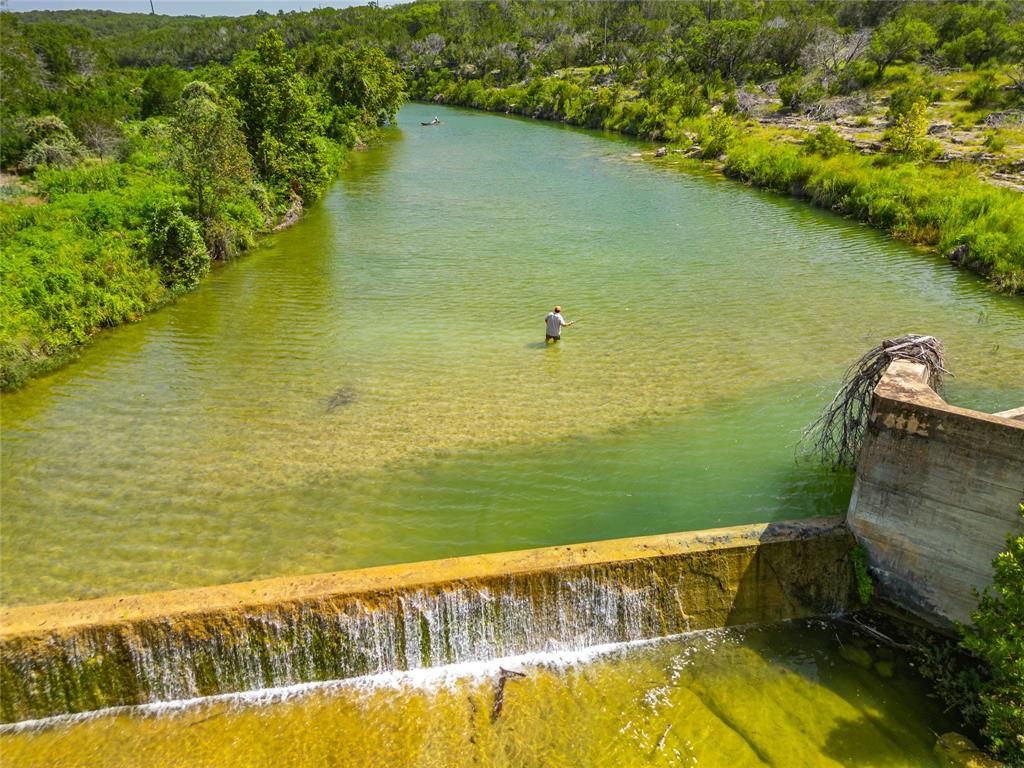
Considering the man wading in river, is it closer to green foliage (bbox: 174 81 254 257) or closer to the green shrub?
green foliage (bbox: 174 81 254 257)

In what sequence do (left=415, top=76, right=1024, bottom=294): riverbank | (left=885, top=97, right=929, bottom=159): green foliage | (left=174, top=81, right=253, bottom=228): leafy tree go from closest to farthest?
(left=415, top=76, right=1024, bottom=294): riverbank, (left=174, top=81, right=253, bottom=228): leafy tree, (left=885, top=97, right=929, bottom=159): green foliage

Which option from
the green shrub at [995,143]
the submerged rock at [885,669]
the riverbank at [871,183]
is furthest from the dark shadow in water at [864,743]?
the green shrub at [995,143]

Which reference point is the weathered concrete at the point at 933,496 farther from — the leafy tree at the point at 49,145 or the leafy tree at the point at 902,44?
the leafy tree at the point at 902,44

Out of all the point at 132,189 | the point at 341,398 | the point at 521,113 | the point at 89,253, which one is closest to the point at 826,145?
the point at 341,398

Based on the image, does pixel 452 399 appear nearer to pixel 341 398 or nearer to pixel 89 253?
pixel 341 398

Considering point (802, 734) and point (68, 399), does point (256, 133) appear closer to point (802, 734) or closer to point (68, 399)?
point (68, 399)

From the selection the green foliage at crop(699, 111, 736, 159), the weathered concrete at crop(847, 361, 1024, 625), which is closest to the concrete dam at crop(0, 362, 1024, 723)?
the weathered concrete at crop(847, 361, 1024, 625)
